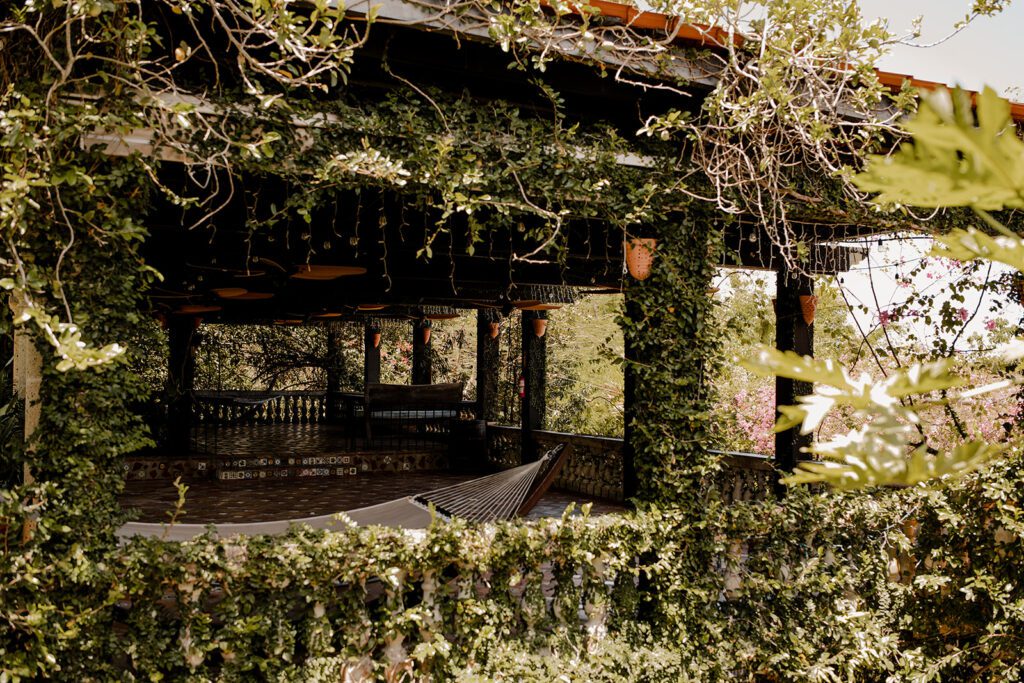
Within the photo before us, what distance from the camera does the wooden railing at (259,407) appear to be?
12.4 meters

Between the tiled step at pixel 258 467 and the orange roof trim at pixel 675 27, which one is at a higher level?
the orange roof trim at pixel 675 27

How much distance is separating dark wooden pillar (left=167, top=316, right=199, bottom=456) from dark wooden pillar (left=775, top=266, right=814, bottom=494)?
233 inches

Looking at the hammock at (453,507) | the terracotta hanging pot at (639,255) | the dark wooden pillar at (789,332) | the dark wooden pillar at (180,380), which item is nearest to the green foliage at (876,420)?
the hammock at (453,507)

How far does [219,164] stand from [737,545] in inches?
123

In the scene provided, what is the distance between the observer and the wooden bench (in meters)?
9.29

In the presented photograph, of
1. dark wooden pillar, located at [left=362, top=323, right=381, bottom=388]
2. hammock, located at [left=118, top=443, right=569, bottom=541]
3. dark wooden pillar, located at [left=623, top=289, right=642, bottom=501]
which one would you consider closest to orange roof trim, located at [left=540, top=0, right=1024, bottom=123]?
dark wooden pillar, located at [left=623, top=289, right=642, bottom=501]

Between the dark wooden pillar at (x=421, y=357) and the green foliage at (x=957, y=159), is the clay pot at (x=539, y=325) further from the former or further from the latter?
the green foliage at (x=957, y=159)

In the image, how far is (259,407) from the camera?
14.0 m

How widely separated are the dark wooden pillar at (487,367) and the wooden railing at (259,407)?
440 cm

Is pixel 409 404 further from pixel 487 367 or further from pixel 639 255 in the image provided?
pixel 639 255

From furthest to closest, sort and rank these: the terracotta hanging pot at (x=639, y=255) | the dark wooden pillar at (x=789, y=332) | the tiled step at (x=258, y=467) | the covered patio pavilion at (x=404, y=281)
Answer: the tiled step at (x=258, y=467)
the dark wooden pillar at (x=789, y=332)
the terracotta hanging pot at (x=639, y=255)
the covered patio pavilion at (x=404, y=281)

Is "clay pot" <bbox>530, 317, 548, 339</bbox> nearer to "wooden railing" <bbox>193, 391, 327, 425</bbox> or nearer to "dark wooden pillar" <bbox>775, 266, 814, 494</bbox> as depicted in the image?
"dark wooden pillar" <bbox>775, 266, 814, 494</bbox>

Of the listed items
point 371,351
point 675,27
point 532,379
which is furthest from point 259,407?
point 675,27

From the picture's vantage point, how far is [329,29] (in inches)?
109
